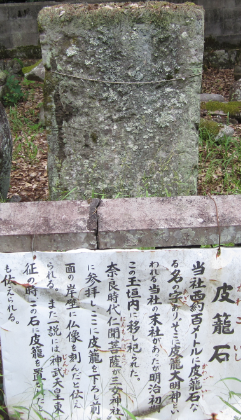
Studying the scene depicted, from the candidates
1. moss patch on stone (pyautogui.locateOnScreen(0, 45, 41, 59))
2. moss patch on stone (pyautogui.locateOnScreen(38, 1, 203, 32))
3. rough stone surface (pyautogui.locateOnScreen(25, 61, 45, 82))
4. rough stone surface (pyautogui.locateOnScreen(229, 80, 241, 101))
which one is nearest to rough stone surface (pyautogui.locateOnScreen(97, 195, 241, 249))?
moss patch on stone (pyautogui.locateOnScreen(38, 1, 203, 32))

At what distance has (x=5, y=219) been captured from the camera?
188cm

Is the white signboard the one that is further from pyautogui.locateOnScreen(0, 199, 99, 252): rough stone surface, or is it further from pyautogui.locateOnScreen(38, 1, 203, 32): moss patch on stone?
pyautogui.locateOnScreen(38, 1, 203, 32): moss patch on stone

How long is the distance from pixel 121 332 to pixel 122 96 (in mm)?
2171

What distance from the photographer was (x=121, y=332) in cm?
189

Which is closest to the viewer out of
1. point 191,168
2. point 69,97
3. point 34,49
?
point 69,97

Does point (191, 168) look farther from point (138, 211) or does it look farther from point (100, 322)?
point (100, 322)

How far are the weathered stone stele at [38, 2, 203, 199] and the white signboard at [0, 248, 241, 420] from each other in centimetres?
181

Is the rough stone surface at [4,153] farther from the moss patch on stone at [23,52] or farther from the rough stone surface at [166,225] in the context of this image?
the moss patch on stone at [23,52]

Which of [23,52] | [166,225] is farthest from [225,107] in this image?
[23,52]

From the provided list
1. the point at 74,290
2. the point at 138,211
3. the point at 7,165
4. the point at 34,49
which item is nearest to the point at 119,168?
the point at 7,165

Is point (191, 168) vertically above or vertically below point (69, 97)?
below

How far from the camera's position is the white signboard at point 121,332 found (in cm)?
182

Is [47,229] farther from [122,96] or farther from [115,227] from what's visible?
[122,96]

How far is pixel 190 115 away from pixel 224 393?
7.79 feet
